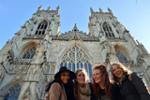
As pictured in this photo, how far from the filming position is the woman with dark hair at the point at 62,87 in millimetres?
2613

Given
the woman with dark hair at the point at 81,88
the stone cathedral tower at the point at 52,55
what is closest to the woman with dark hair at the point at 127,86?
the woman with dark hair at the point at 81,88

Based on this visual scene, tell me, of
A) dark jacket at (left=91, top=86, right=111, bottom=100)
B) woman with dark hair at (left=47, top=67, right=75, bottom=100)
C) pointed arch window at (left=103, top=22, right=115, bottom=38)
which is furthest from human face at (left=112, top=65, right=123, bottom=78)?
pointed arch window at (left=103, top=22, right=115, bottom=38)

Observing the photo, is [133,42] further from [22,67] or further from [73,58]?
[22,67]

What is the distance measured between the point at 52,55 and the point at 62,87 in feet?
48.8

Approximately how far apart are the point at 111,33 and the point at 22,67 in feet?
41.6

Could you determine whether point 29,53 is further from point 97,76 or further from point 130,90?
point 130,90

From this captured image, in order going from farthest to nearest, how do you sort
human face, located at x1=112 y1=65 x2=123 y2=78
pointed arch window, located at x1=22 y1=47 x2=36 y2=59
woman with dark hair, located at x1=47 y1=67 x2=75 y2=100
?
pointed arch window, located at x1=22 y1=47 x2=36 y2=59 < human face, located at x1=112 y1=65 x2=123 y2=78 < woman with dark hair, located at x1=47 y1=67 x2=75 y2=100

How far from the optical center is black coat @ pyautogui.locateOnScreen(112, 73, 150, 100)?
8.75ft

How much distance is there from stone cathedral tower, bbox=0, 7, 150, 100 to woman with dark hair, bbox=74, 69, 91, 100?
920 cm

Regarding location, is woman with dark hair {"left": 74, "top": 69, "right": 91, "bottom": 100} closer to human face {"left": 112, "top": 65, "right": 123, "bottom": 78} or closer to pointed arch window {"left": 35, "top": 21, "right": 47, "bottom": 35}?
human face {"left": 112, "top": 65, "right": 123, "bottom": 78}

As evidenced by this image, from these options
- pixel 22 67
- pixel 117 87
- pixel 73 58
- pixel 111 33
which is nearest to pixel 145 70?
pixel 73 58

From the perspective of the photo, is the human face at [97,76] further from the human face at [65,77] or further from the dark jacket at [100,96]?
the human face at [65,77]

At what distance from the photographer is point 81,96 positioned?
2781mm

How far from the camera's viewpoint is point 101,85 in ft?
9.77
